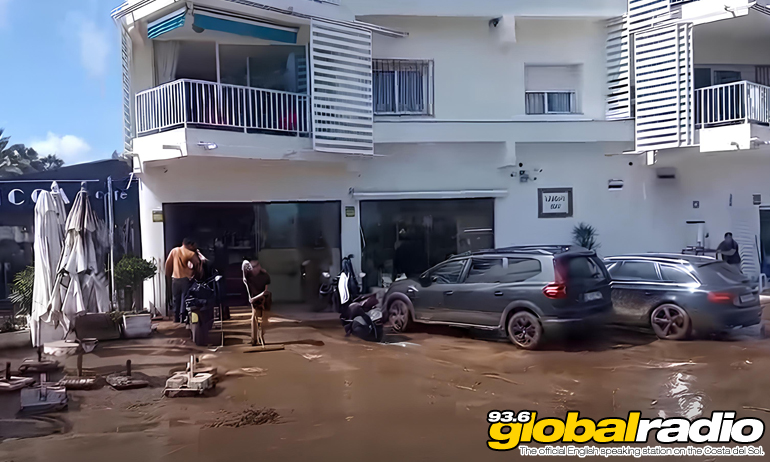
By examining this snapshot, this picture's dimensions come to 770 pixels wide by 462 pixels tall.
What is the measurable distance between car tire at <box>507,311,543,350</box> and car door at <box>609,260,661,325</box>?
1.47 m

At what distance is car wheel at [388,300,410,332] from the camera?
8.99 metres

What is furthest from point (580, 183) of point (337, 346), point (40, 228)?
point (40, 228)

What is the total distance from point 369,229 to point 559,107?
165 inches

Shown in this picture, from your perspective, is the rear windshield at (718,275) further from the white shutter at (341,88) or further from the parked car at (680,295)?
the white shutter at (341,88)

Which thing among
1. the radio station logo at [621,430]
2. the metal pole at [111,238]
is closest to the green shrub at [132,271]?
the metal pole at [111,238]

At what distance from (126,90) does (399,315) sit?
5.64 metres

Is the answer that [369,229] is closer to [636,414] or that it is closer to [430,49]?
[430,49]

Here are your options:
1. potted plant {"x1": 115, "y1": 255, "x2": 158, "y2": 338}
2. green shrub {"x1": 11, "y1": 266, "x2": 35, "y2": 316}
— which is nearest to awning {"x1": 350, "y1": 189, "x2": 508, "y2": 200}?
potted plant {"x1": 115, "y1": 255, "x2": 158, "y2": 338}

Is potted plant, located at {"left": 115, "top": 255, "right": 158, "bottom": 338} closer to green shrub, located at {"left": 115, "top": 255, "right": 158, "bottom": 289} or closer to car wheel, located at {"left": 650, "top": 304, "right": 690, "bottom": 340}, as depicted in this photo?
green shrub, located at {"left": 115, "top": 255, "right": 158, "bottom": 289}

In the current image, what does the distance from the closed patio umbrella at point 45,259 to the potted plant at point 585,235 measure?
7756 millimetres

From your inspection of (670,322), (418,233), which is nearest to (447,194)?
(418,233)

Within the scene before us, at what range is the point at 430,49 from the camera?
10.6m

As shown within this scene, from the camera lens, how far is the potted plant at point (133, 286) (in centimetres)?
832

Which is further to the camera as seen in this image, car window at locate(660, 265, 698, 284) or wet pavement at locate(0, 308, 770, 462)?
car window at locate(660, 265, 698, 284)
